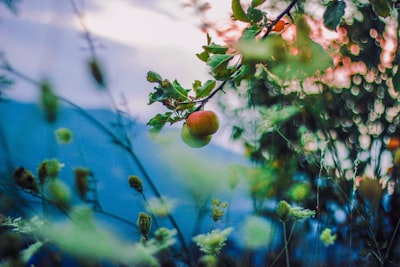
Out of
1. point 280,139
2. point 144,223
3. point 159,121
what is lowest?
point 144,223

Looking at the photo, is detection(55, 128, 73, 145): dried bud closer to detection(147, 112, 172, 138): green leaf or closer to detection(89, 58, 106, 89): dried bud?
detection(89, 58, 106, 89): dried bud

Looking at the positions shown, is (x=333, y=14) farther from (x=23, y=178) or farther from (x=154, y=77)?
(x=23, y=178)

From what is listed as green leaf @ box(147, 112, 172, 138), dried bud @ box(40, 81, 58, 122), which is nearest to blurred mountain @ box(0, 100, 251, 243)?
dried bud @ box(40, 81, 58, 122)

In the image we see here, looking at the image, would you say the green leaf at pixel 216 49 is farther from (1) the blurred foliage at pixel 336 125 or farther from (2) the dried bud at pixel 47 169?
(1) the blurred foliage at pixel 336 125

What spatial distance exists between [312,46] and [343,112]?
3.21ft

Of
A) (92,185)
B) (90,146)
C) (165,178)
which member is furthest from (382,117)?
(92,185)

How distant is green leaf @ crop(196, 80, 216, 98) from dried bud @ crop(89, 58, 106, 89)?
0.31m

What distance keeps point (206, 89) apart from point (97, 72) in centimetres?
33

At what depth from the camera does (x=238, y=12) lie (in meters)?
0.52

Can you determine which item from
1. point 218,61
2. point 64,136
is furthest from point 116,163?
point 218,61

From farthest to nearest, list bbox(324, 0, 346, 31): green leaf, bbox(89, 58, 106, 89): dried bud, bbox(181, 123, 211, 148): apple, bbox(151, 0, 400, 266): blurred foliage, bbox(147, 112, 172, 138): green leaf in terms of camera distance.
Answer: bbox(151, 0, 400, 266): blurred foliage
bbox(89, 58, 106, 89): dried bud
bbox(181, 123, 211, 148): apple
bbox(147, 112, 172, 138): green leaf
bbox(324, 0, 346, 31): green leaf

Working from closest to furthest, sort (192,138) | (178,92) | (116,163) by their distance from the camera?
1. (178,92)
2. (192,138)
3. (116,163)

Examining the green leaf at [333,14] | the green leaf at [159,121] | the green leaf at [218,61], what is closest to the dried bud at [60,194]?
the green leaf at [159,121]

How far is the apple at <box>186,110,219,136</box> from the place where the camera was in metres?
0.64
